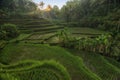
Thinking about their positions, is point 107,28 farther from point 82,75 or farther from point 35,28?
point 82,75

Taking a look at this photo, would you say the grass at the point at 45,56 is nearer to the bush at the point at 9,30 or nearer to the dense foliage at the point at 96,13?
the bush at the point at 9,30

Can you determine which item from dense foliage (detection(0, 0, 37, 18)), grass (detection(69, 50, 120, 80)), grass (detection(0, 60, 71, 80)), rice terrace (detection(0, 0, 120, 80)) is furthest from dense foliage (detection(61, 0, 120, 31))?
grass (detection(0, 60, 71, 80))

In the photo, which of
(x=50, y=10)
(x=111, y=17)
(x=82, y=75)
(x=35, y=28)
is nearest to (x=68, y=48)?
(x=82, y=75)

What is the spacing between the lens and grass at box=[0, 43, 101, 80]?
765 centimetres

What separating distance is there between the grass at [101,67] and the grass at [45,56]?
126cm

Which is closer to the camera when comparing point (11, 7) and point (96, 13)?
point (96, 13)

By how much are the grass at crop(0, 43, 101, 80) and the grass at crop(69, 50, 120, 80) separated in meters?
1.26

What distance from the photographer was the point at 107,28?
1914 centimetres

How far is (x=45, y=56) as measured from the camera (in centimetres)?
980

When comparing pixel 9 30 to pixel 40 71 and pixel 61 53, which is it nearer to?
pixel 61 53

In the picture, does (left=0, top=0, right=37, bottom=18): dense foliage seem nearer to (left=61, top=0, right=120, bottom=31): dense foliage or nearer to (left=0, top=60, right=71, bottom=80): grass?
(left=61, top=0, right=120, bottom=31): dense foliage

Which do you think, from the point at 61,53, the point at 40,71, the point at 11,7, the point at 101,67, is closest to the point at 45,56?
the point at 61,53

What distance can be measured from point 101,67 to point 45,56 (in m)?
3.04

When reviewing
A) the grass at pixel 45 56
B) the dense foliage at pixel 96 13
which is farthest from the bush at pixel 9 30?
the dense foliage at pixel 96 13
